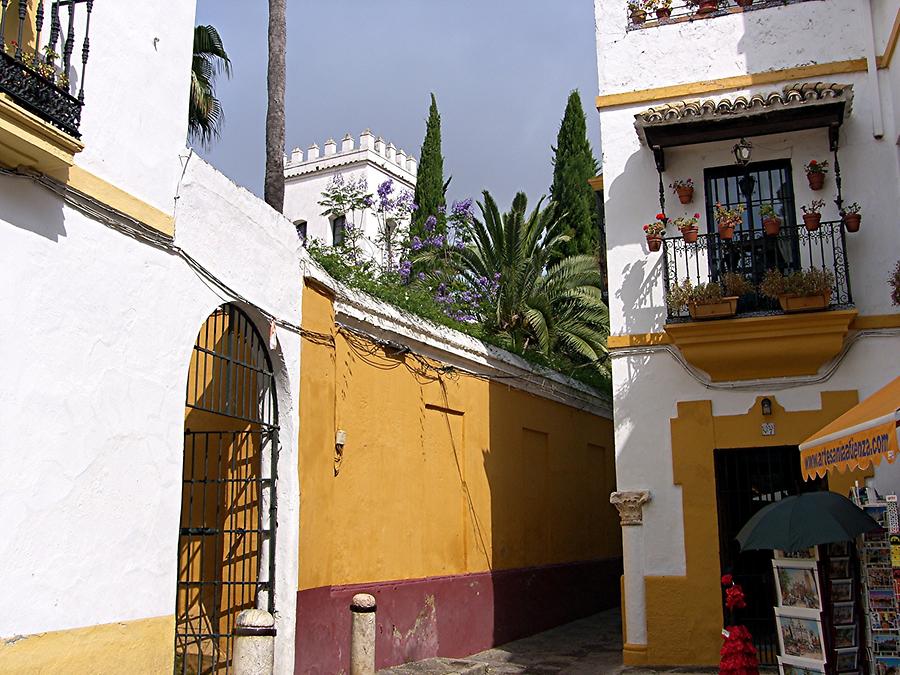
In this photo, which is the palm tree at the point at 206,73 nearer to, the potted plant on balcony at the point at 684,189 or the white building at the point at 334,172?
the potted plant on balcony at the point at 684,189

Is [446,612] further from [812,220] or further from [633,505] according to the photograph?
[812,220]

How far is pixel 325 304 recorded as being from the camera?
32.2ft

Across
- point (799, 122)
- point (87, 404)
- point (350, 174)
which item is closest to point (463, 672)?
point (87, 404)

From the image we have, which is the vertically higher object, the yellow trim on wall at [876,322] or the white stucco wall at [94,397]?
the yellow trim on wall at [876,322]

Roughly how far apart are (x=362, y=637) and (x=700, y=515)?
446 cm

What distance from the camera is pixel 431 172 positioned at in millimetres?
29234

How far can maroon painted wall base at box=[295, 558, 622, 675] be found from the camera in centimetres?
909

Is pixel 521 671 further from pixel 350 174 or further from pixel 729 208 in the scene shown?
pixel 350 174

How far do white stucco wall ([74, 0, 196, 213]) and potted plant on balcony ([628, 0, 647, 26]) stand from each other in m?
6.78

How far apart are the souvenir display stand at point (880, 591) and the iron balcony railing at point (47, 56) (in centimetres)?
697

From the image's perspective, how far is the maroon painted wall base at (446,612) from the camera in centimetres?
909

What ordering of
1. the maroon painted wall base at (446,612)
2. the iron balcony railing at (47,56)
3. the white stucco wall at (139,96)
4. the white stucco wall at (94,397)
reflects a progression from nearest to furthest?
the iron balcony railing at (47,56) < the white stucco wall at (94,397) < the white stucco wall at (139,96) < the maroon painted wall base at (446,612)

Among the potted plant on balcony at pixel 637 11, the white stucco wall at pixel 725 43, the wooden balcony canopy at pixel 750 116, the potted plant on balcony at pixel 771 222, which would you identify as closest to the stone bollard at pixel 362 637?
the potted plant on balcony at pixel 771 222

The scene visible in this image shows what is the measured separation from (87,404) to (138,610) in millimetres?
1553
